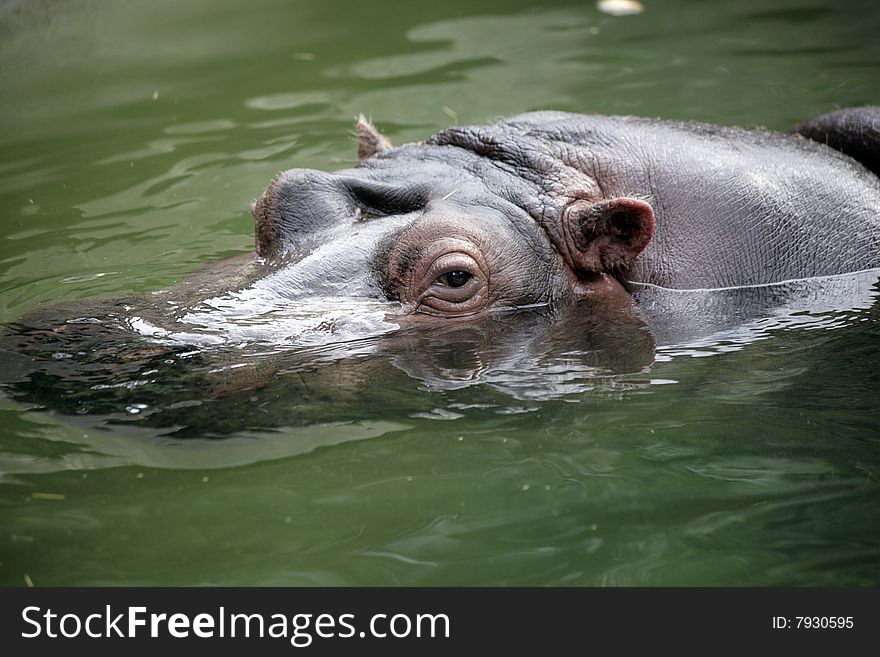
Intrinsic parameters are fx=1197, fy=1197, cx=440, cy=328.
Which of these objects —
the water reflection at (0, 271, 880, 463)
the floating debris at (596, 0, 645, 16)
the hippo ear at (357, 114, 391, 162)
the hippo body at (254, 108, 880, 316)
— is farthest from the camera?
the floating debris at (596, 0, 645, 16)

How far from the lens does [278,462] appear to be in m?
4.34

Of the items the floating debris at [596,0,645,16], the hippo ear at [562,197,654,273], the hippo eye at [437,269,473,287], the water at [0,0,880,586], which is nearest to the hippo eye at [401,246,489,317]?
the hippo eye at [437,269,473,287]

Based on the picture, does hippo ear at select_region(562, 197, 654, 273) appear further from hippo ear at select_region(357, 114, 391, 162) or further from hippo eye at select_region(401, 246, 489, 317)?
hippo ear at select_region(357, 114, 391, 162)

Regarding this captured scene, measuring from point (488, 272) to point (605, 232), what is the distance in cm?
59

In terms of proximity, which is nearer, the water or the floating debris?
the water

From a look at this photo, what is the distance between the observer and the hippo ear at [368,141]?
6.29m

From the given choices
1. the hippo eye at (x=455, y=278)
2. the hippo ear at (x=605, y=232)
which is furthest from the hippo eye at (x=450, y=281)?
the hippo ear at (x=605, y=232)

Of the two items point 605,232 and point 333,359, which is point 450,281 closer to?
point 333,359

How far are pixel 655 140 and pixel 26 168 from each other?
5103mm

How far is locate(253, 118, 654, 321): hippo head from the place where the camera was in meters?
5.00

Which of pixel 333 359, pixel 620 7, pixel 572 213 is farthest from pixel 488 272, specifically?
pixel 620 7

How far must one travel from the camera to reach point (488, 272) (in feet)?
16.8

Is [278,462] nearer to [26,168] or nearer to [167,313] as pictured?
[167,313]
